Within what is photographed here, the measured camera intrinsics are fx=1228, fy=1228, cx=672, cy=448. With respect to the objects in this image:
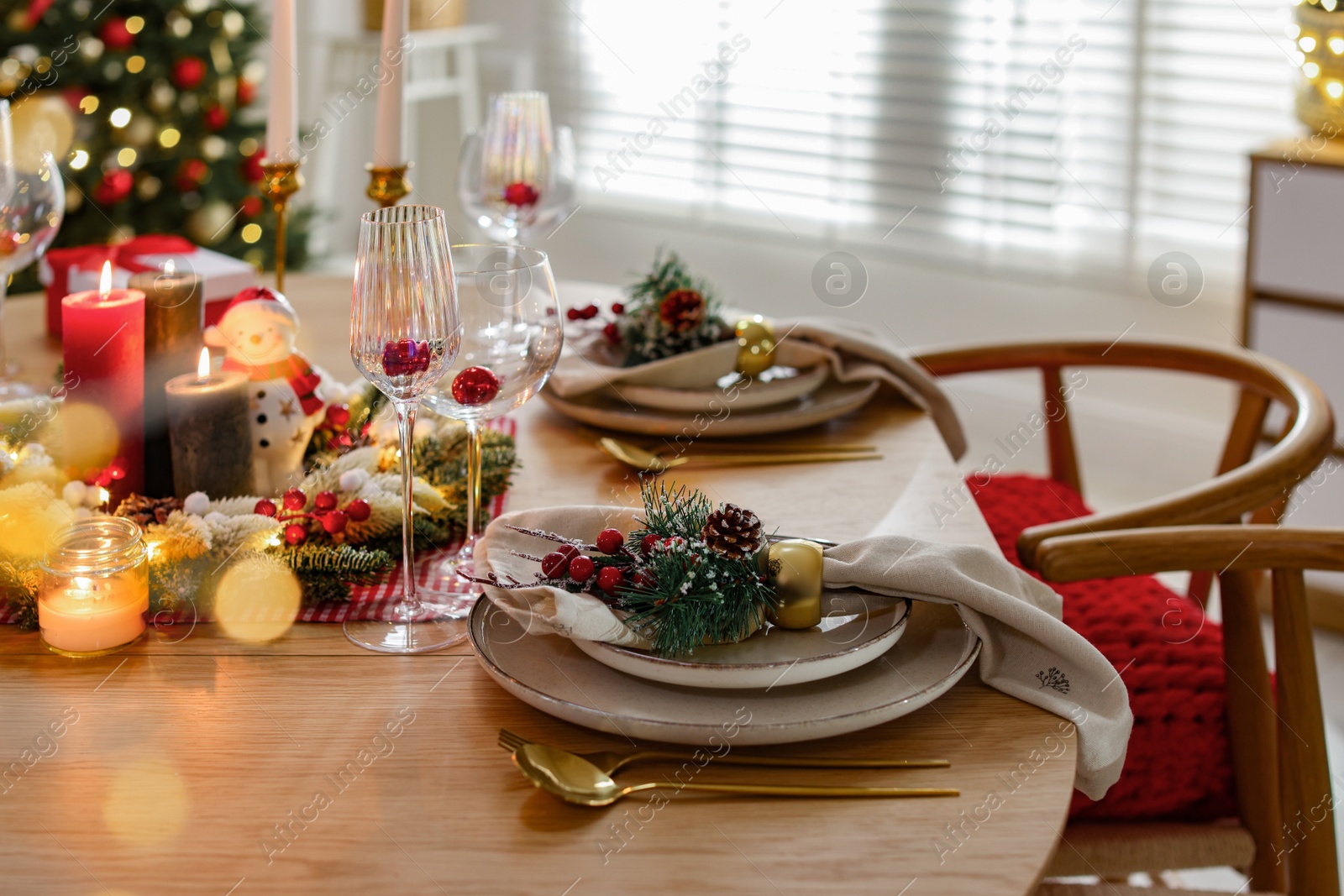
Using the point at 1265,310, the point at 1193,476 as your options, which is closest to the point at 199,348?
the point at 1265,310

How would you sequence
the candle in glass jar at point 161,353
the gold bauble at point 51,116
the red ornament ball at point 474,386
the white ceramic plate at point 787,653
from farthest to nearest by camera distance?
the gold bauble at point 51,116, the candle in glass jar at point 161,353, the red ornament ball at point 474,386, the white ceramic plate at point 787,653

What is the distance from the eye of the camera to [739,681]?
76cm

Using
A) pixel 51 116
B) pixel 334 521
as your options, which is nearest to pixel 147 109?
pixel 51 116

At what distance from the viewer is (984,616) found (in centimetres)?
85

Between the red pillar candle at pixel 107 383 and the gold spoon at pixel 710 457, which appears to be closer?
the red pillar candle at pixel 107 383

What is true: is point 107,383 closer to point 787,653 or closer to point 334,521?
point 334,521

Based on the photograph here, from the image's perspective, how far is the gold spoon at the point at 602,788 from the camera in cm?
70

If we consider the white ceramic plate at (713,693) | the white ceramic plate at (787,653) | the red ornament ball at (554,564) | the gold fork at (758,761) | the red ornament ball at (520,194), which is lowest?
the gold fork at (758,761)

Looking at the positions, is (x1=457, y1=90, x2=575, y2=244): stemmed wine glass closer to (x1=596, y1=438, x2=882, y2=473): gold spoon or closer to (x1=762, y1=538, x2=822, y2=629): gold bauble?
(x1=596, y1=438, x2=882, y2=473): gold spoon

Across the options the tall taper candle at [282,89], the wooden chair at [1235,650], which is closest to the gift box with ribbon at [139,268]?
the tall taper candle at [282,89]

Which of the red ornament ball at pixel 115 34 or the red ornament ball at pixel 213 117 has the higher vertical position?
the red ornament ball at pixel 115 34

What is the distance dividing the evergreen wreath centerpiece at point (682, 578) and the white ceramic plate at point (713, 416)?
0.41 m

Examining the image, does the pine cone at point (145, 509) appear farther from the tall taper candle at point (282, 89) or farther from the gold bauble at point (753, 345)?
the gold bauble at point (753, 345)

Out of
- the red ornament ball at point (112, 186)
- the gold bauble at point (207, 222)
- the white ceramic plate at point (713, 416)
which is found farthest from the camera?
the gold bauble at point (207, 222)
